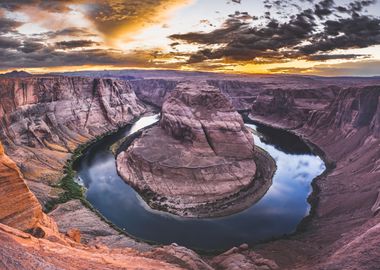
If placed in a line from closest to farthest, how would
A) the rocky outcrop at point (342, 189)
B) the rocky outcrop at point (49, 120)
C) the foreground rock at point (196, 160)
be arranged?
the rocky outcrop at point (342, 189)
the foreground rock at point (196, 160)
the rocky outcrop at point (49, 120)

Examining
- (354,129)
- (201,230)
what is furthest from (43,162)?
(354,129)

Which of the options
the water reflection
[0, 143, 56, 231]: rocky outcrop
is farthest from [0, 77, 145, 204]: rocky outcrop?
[0, 143, 56, 231]: rocky outcrop

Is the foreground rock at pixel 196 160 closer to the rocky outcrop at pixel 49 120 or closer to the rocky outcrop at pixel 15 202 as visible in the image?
the rocky outcrop at pixel 49 120

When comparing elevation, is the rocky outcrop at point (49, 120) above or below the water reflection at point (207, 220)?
above

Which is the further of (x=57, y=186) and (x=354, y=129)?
(x=354, y=129)

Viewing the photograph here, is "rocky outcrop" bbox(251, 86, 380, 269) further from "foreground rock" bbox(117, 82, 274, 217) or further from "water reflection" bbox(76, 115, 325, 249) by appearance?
"foreground rock" bbox(117, 82, 274, 217)

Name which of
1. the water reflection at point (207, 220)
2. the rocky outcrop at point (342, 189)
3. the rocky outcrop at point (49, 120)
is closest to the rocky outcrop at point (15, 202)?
the water reflection at point (207, 220)

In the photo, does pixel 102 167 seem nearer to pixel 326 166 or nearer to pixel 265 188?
pixel 265 188
